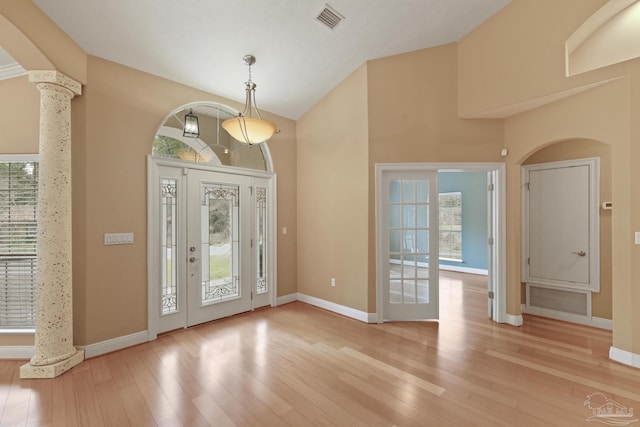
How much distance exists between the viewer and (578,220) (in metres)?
3.87

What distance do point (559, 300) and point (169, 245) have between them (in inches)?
213

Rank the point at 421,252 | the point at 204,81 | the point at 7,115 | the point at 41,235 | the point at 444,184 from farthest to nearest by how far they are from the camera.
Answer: the point at 444,184 < the point at 421,252 < the point at 204,81 < the point at 7,115 < the point at 41,235

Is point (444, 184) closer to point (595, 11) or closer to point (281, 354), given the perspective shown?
point (595, 11)

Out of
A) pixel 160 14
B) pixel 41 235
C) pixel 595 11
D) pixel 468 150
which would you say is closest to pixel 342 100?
pixel 468 150

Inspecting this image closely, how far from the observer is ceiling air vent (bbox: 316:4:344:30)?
9.73ft

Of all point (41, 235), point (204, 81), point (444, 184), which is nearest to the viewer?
point (41, 235)

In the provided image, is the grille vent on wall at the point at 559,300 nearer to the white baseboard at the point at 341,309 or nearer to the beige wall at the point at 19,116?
the white baseboard at the point at 341,309

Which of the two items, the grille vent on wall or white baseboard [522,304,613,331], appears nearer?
white baseboard [522,304,613,331]

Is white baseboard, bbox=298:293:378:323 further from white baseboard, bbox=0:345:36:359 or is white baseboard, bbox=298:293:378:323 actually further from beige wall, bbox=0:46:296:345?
white baseboard, bbox=0:345:36:359

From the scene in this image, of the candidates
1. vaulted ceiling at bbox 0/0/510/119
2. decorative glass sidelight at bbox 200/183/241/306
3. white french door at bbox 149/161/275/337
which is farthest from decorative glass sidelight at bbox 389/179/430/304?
decorative glass sidelight at bbox 200/183/241/306

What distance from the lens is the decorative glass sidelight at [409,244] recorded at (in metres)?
3.99

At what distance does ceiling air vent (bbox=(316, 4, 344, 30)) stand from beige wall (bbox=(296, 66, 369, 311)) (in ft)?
3.11

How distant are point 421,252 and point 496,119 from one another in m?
2.06

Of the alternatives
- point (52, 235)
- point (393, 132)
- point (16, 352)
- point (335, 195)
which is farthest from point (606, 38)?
point (16, 352)
